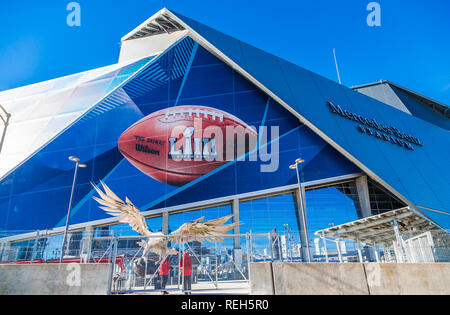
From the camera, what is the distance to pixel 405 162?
29156 mm

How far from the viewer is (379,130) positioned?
30.7 meters

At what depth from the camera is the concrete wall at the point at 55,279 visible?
7188mm

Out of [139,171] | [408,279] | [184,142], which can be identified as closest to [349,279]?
[408,279]

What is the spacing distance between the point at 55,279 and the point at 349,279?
22.8 feet

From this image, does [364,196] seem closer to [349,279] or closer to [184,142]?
[184,142]

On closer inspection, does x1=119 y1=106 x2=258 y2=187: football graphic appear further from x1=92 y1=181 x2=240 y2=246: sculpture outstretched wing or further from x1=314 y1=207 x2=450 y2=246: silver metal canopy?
x1=92 y1=181 x2=240 y2=246: sculpture outstretched wing

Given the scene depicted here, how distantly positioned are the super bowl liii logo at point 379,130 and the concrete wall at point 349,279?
923 inches

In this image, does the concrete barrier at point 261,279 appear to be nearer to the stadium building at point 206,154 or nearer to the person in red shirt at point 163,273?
the person in red shirt at point 163,273

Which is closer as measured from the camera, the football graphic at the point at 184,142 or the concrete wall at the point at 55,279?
the concrete wall at the point at 55,279

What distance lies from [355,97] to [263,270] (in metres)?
30.3

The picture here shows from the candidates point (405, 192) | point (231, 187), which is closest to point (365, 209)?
point (405, 192)

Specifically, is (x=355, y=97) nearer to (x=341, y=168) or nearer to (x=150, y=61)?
(x=341, y=168)

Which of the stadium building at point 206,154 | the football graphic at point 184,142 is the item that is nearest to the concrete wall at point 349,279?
the stadium building at point 206,154

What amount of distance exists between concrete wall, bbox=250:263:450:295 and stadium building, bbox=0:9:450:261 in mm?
14782
